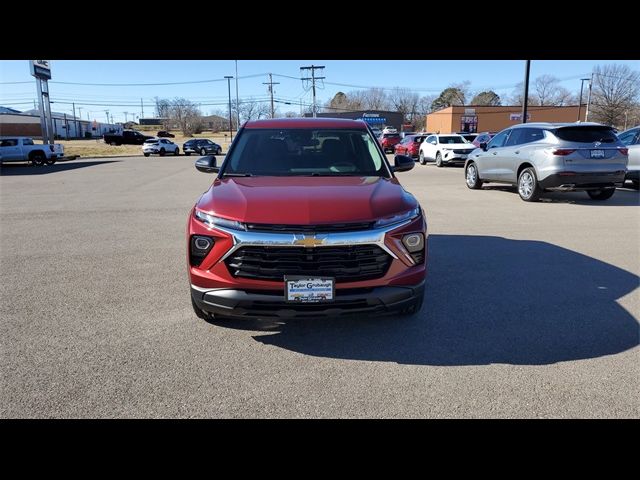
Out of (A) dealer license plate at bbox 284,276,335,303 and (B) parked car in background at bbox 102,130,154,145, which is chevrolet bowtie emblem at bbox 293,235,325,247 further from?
(B) parked car in background at bbox 102,130,154,145

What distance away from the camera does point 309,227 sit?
11.0 ft

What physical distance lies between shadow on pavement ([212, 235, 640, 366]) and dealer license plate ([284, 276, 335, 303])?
1.73ft

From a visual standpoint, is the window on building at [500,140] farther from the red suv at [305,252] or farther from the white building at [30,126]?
the white building at [30,126]

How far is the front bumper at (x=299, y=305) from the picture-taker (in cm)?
338

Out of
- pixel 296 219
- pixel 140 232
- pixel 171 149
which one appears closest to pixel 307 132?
pixel 296 219

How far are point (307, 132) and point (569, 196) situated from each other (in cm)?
965

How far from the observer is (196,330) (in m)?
4.07

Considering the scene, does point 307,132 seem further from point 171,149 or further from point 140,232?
point 171,149

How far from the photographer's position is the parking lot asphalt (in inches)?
118

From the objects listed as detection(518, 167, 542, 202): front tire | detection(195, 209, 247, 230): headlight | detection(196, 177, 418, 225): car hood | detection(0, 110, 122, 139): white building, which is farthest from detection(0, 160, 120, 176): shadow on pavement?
detection(0, 110, 122, 139): white building

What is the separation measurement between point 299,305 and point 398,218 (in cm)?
102

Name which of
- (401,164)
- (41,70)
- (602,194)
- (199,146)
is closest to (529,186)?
(602,194)

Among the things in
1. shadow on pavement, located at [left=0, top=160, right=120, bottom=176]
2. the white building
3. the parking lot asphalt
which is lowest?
the parking lot asphalt

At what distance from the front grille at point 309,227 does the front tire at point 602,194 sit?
10.2 metres
